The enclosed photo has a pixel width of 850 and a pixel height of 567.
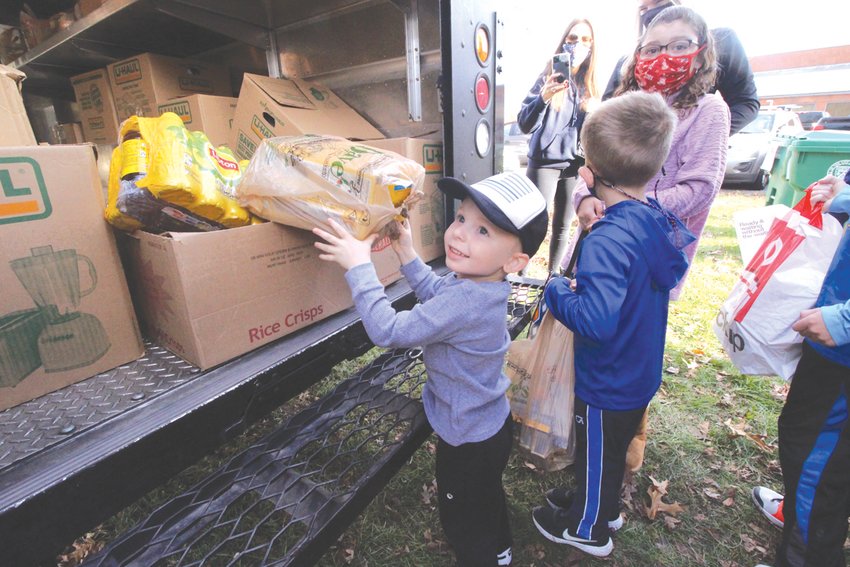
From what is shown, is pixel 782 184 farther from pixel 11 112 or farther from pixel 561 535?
pixel 11 112

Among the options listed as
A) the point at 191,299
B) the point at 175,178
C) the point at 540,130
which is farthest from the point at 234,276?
the point at 540,130

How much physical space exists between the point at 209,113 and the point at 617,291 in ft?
6.52

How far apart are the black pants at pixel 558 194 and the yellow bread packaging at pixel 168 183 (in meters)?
2.41

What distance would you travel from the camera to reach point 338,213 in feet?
3.96

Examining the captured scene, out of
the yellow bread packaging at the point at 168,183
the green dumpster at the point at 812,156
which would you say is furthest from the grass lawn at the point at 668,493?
the green dumpster at the point at 812,156

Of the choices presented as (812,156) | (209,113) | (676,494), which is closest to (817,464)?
(676,494)

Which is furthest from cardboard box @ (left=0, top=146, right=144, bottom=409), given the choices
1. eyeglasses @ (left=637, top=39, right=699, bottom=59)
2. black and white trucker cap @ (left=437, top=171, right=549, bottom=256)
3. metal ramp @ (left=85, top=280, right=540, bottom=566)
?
eyeglasses @ (left=637, top=39, right=699, bottom=59)

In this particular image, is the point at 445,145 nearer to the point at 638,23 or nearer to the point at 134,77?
the point at 638,23

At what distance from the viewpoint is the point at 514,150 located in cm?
1065

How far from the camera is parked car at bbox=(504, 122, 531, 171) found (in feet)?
30.7

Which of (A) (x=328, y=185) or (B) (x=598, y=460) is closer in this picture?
A: (A) (x=328, y=185)

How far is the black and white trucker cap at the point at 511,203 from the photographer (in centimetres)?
115

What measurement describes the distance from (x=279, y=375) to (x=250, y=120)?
1267mm

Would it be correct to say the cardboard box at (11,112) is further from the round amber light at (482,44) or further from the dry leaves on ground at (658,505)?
the dry leaves on ground at (658,505)
